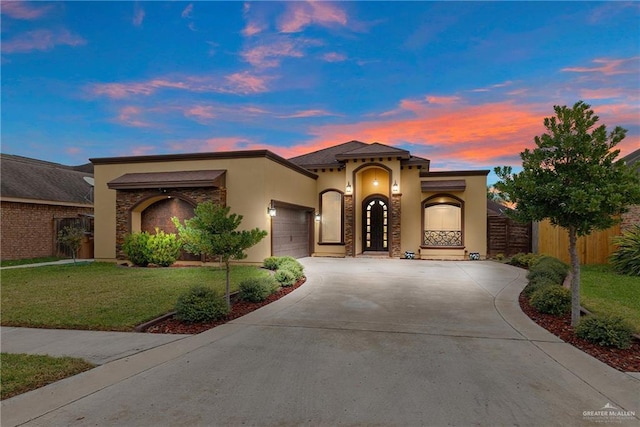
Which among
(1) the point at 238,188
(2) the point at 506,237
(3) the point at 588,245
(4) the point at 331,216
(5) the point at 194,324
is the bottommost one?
(5) the point at 194,324

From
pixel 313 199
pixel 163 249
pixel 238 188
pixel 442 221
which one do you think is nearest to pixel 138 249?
pixel 163 249

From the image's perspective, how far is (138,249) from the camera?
13.3 meters

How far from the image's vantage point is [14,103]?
53.1 ft

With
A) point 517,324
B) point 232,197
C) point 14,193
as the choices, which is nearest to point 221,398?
point 517,324

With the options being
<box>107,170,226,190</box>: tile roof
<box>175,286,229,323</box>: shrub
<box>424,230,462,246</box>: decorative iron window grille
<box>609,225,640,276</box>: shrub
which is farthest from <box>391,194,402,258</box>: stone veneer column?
<box>175,286,229,323</box>: shrub

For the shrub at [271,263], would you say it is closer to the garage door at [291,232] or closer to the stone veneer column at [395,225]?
the garage door at [291,232]

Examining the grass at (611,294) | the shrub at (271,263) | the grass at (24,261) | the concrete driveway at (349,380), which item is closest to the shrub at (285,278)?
the shrub at (271,263)

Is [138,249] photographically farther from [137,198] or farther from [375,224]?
[375,224]

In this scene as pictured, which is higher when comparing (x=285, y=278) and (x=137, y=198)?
(x=137, y=198)

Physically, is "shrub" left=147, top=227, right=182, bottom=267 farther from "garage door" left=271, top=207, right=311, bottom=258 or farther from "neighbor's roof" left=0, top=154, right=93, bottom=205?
"neighbor's roof" left=0, top=154, right=93, bottom=205

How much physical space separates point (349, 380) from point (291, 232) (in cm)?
1271

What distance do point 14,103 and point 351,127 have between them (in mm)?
17786

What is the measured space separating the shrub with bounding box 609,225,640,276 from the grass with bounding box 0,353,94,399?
14540 millimetres

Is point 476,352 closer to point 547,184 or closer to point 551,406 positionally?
point 551,406
